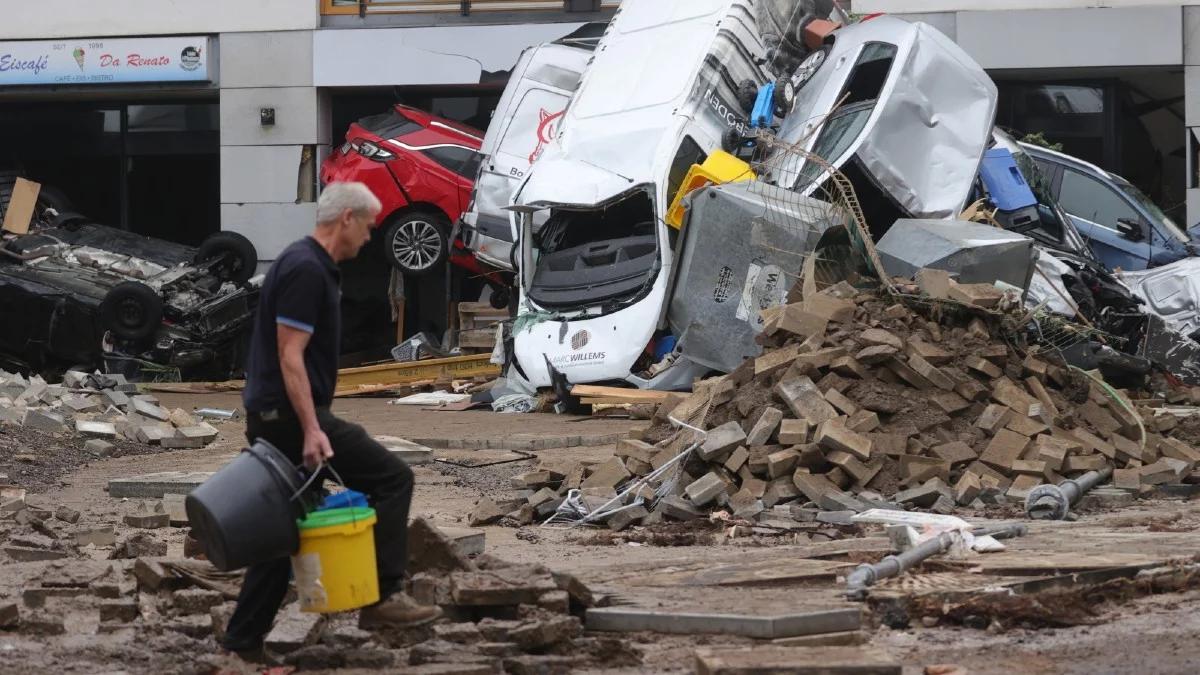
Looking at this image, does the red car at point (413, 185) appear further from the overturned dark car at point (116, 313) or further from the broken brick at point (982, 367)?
the broken brick at point (982, 367)

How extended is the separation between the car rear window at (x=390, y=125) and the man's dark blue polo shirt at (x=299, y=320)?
1541 cm

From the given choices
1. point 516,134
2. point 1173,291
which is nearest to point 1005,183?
point 1173,291

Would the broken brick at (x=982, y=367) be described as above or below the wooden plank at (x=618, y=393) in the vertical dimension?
above

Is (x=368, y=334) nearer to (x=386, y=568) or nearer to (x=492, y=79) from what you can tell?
(x=492, y=79)

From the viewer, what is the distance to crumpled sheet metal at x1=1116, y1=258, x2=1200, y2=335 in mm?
16234

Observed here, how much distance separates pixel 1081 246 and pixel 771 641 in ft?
39.7

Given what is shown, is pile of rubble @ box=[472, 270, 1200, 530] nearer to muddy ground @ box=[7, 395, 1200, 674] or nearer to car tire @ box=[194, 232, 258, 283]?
muddy ground @ box=[7, 395, 1200, 674]

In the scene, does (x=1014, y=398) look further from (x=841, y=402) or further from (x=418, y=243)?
(x=418, y=243)

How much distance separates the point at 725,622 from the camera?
5891 millimetres

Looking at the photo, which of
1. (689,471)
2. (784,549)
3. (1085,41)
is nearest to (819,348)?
(689,471)

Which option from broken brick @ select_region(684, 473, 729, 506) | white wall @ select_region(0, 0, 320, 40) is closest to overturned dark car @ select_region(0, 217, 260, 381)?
white wall @ select_region(0, 0, 320, 40)

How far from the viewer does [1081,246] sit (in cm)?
1695

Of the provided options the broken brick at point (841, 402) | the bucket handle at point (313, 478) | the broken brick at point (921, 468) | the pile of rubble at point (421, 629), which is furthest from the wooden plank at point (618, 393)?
the bucket handle at point (313, 478)

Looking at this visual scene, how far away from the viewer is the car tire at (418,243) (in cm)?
2039
